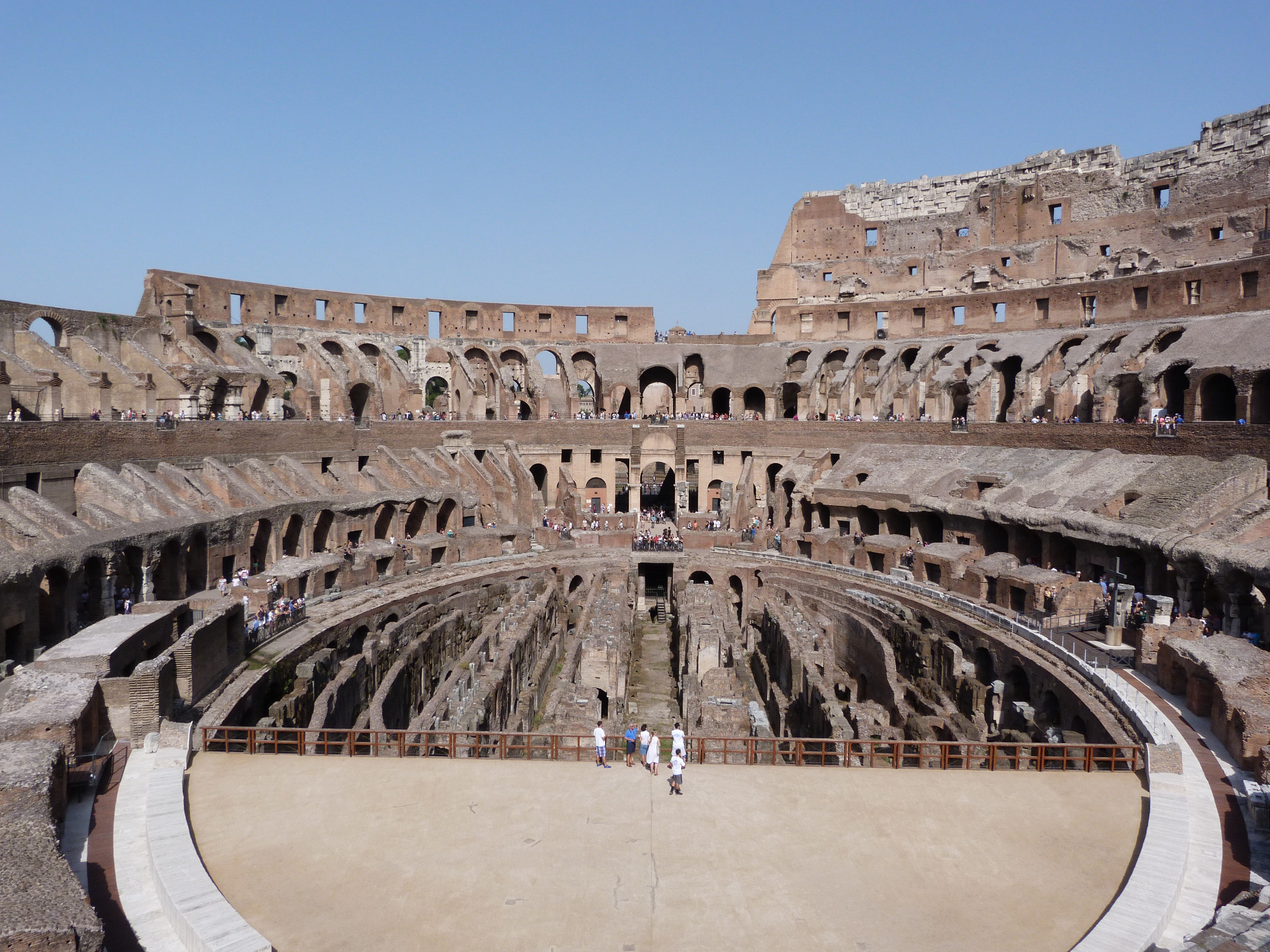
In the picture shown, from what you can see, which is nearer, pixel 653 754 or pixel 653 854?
pixel 653 854

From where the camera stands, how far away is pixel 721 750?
54.3ft

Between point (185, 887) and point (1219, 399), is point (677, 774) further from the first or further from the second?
point (1219, 399)

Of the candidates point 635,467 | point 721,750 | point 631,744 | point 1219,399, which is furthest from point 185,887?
point 1219,399

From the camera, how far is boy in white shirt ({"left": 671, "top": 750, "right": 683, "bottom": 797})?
12312 millimetres

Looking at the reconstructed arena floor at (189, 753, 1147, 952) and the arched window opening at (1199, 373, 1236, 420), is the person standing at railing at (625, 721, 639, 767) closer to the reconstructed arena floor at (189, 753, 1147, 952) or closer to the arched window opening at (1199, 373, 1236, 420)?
the reconstructed arena floor at (189, 753, 1147, 952)

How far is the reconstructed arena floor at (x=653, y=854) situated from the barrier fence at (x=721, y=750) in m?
0.40

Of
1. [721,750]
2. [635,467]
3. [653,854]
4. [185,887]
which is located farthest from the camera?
[635,467]

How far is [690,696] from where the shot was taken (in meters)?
19.6

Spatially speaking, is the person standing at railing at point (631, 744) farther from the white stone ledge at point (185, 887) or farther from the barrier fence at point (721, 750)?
the white stone ledge at point (185, 887)

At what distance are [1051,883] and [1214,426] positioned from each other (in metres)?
21.3

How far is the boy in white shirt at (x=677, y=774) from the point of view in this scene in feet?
40.4

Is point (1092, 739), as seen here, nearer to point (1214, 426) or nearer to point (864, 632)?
point (864, 632)

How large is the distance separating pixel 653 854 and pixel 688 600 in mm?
18428

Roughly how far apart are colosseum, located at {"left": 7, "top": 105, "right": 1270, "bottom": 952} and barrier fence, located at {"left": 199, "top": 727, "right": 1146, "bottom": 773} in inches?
7.7
